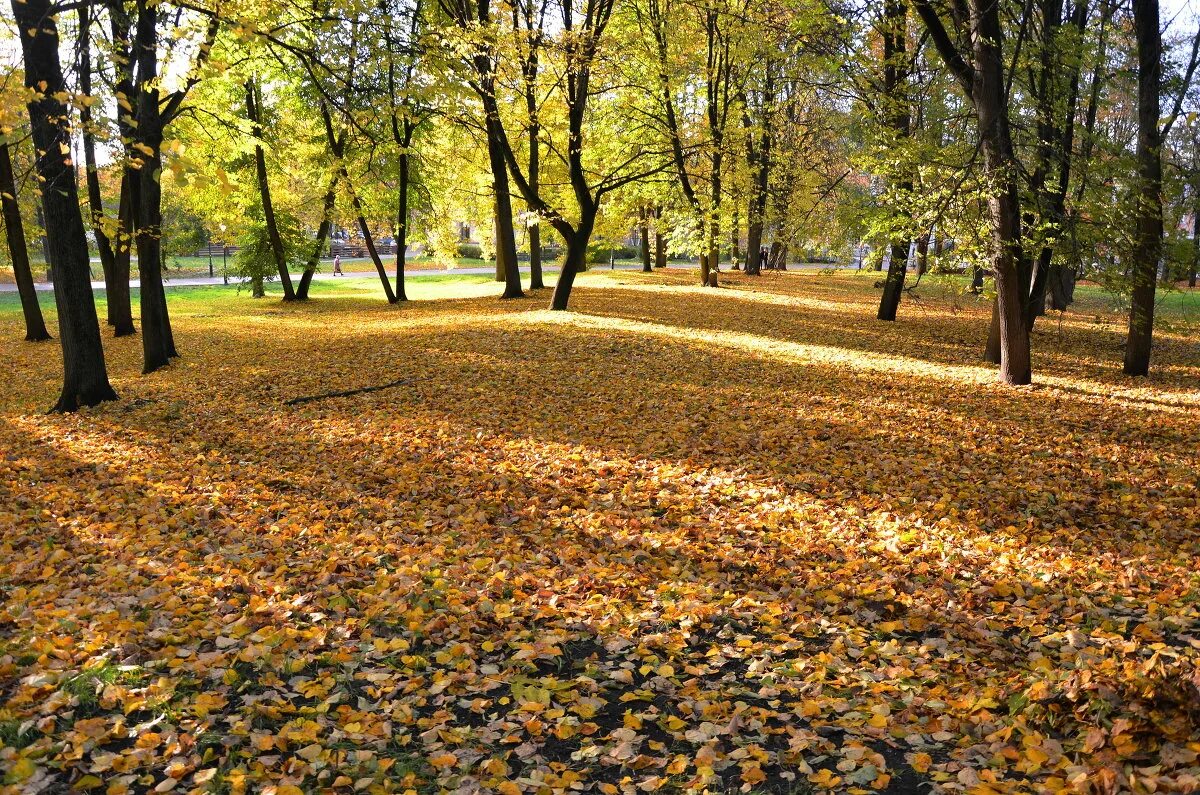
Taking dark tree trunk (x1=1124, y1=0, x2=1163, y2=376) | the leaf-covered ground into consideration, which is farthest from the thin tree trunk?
dark tree trunk (x1=1124, y1=0, x2=1163, y2=376)

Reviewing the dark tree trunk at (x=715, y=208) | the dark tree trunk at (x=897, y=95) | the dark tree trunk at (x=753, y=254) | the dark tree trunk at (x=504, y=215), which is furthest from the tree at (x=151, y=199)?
the dark tree trunk at (x=753, y=254)

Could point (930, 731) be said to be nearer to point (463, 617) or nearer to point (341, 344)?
point (463, 617)

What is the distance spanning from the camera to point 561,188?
92.5 feet

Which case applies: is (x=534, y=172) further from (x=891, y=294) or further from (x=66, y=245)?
(x=66, y=245)

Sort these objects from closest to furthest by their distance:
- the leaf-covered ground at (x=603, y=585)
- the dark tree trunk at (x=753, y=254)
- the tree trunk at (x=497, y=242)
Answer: the leaf-covered ground at (x=603, y=585) → the tree trunk at (x=497, y=242) → the dark tree trunk at (x=753, y=254)

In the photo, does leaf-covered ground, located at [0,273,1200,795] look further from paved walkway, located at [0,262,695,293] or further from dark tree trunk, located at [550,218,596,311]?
paved walkway, located at [0,262,695,293]

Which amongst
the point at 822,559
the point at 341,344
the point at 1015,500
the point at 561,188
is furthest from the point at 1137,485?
the point at 561,188

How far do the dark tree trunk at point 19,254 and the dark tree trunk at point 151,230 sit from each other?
175 inches

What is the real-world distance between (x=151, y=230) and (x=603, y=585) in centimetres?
1121

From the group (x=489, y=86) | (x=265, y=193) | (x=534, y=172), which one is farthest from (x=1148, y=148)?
(x=265, y=193)

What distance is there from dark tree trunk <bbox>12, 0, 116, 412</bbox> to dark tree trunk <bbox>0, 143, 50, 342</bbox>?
7.05 meters

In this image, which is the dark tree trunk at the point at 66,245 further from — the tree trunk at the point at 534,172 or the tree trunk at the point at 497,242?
the tree trunk at the point at 497,242

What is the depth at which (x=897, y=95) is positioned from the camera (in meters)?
15.5

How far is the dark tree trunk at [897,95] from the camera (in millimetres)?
13664
